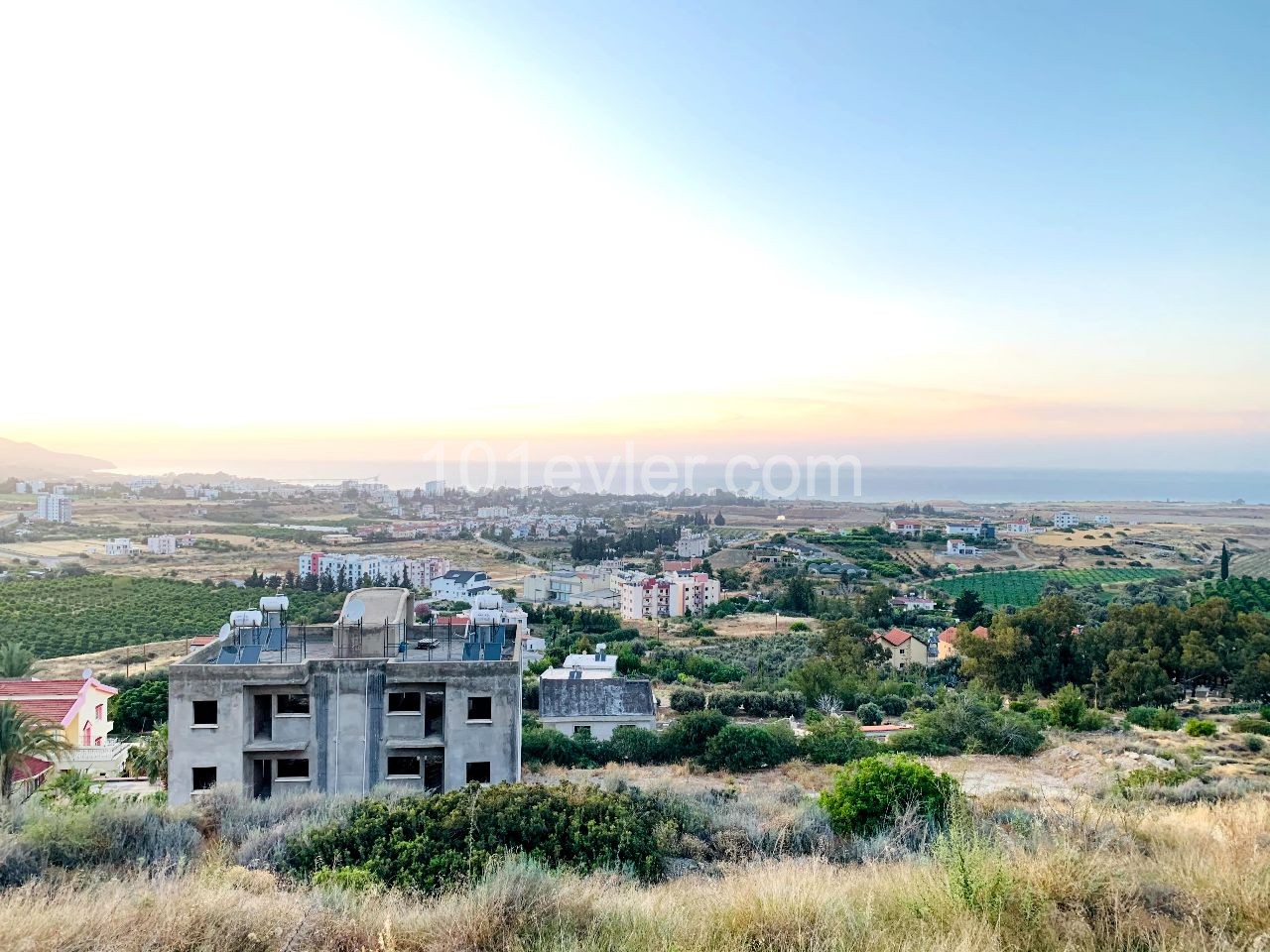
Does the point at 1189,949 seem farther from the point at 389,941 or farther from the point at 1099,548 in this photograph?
the point at 1099,548

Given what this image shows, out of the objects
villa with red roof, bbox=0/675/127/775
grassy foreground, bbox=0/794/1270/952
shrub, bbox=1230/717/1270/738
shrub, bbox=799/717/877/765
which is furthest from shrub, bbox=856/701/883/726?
grassy foreground, bbox=0/794/1270/952

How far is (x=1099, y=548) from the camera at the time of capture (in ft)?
247

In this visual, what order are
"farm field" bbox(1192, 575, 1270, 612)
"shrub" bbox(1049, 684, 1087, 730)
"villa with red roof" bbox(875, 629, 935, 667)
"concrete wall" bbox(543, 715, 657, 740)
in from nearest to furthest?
"concrete wall" bbox(543, 715, 657, 740), "shrub" bbox(1049, 684, 1087, 730), "villa with red roof" bbox(875, 629, 935, 667), "farm field" bbox(1192, 575, 1270, 612)

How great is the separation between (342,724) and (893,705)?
16.9 meters

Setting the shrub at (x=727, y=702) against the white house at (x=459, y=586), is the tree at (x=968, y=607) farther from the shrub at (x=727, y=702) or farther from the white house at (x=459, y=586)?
the white house at (x=459, y=586)

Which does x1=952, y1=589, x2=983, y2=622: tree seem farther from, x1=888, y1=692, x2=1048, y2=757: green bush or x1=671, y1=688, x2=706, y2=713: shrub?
x1=888, y1=692, x2=1048, y2=757: green bush

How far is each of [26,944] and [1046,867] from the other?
402 cm

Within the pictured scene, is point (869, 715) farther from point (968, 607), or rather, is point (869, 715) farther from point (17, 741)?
point (968, 607)

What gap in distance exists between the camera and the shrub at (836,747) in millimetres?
15719

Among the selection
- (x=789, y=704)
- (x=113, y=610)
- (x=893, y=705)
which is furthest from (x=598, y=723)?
(x=113, y=610)

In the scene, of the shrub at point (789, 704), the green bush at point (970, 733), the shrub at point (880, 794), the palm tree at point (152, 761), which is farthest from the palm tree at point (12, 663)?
the green bush at point (970, 733)

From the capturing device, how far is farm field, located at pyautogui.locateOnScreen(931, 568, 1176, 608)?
51.5 meters

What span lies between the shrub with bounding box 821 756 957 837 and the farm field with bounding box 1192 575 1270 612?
32022 mm

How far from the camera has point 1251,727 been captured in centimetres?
1786
